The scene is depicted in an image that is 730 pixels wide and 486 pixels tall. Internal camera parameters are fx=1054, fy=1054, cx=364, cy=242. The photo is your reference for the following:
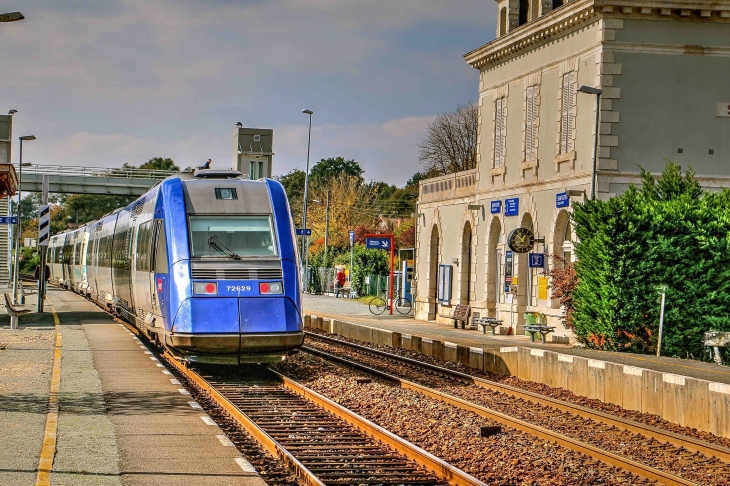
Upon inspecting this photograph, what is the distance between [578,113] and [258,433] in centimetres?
2166

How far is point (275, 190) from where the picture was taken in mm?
18266

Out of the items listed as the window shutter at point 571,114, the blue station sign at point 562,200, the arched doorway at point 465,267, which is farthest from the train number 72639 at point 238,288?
the arched doorway at point 465,267

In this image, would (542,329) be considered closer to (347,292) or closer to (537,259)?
(537,259)

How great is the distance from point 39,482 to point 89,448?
181 centimetres

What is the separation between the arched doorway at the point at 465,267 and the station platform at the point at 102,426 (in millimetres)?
19991

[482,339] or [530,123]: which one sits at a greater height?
[530,123]

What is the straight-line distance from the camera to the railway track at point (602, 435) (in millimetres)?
10625

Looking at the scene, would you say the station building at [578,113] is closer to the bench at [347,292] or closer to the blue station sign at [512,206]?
the blue station sign at [512,206]

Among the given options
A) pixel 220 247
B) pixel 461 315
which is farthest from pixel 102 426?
pixel 461 315

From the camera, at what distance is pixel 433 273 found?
145 ft

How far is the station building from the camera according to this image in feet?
99.8

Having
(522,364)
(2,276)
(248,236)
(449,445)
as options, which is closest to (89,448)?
(449,445)

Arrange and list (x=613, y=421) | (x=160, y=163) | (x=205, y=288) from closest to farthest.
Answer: (x=613, y=421), (x=205, y=288), (x=160, y=163)

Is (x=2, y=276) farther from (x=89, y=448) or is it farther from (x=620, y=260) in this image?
(x=89, y=448)
